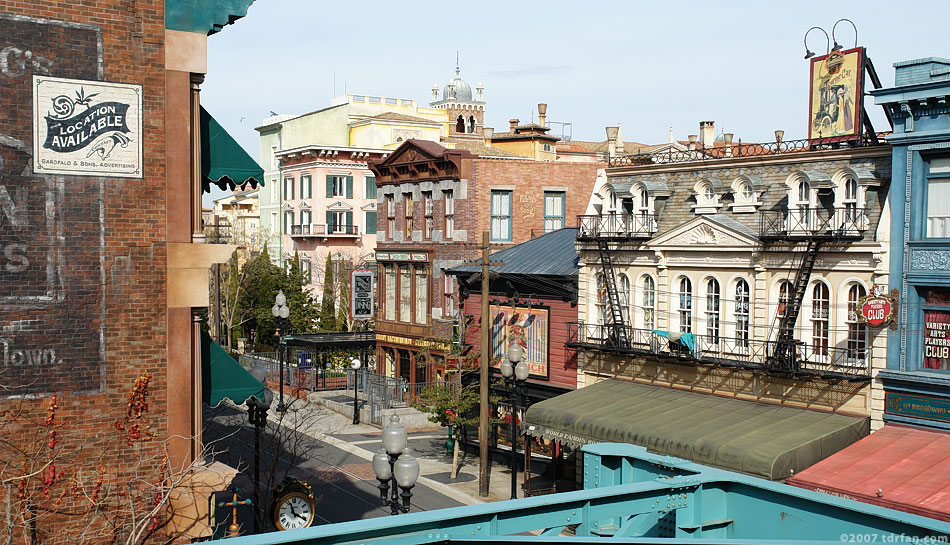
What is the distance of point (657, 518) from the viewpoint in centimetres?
841

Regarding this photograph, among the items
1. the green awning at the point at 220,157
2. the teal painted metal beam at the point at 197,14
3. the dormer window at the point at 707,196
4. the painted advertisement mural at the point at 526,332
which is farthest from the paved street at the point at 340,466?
the teal painted metal beam at the point at 197,14

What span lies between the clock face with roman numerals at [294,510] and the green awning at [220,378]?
22.4ft

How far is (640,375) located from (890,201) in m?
9.84

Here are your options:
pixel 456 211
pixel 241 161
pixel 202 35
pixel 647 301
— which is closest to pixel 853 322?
pixel 647 301

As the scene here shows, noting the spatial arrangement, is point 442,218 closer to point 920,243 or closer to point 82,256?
point 920,243

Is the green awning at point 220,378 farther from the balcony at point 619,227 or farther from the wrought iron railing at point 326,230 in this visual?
the wrought iron railing at point 326,230

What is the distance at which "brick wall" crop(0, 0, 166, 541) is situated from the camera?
13.4m

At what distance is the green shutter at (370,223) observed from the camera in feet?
221

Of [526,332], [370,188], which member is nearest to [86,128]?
[526,332]

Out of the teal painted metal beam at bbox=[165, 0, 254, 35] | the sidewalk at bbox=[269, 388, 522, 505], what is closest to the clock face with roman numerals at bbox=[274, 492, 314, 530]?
the sidewalk at bbox=[269, 388, 522, 505]

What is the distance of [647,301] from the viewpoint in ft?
96.0

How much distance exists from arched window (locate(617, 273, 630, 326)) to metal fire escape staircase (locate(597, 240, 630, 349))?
13cm

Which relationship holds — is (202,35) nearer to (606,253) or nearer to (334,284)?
(606,253)

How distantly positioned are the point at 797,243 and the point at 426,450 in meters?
17.9
